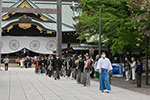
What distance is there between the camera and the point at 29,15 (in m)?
48.8

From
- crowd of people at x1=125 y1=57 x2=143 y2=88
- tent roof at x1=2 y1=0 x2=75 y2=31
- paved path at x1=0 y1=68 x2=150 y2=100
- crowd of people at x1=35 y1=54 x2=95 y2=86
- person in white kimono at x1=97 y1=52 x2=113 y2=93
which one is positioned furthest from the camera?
tent roof at x1=2 y1=0 x2=75 y2=31

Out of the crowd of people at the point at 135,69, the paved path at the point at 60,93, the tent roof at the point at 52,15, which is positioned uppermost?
the tent roof at the point at 52,15

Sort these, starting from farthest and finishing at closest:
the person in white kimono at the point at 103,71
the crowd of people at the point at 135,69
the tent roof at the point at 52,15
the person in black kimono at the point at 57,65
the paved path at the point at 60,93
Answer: the tent roof at the point at 52,15 → the person in black kimono at the point at 57,65 → the crowd of people at the point at 135,69 → the person in white kimono at the point at 103,71 → the paved path at the point at 60,93

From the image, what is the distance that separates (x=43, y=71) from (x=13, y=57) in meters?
21.5

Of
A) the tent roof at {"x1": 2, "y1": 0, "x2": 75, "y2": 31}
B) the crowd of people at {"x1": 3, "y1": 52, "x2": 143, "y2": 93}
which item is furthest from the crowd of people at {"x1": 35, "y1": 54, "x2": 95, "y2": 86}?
the tent roof at {"x1": 2, "y1": 0, "x2": 75, "y2": 31}

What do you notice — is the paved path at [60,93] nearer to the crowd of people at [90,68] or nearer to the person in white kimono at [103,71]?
the person in white kimono at [103,71]

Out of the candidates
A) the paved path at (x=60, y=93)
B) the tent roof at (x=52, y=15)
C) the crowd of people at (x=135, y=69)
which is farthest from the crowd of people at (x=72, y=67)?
the tent roof at (x=52, y=15)

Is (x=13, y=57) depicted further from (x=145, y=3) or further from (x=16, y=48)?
(x=145, y=3)

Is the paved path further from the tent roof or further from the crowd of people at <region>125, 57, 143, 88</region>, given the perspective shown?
the tent roof

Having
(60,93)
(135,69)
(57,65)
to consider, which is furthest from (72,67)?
(60,93)

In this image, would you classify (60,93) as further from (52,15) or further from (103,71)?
(52,15)

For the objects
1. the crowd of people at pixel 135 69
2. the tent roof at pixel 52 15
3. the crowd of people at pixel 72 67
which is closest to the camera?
the crowd of people at pixel 135 69

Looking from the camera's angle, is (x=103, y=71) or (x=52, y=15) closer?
(x=103, y=71)

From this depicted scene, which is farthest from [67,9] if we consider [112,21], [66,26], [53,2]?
[112,21]
